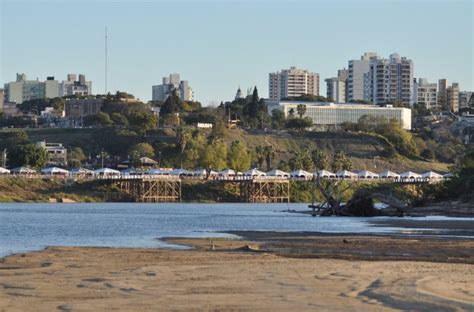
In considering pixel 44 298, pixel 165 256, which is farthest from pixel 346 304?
pixel 165 256

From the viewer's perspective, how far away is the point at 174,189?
170 m

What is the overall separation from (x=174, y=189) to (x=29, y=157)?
26.1 metres

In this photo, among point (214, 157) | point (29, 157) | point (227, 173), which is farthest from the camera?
point (214, 157)

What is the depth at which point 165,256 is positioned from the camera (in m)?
44.1

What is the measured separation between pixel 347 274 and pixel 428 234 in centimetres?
2905

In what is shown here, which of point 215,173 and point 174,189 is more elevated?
point 215,173

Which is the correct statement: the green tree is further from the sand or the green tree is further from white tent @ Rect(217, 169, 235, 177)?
the sand

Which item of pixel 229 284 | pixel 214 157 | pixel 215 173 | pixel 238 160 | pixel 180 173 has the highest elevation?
pixel 214 157

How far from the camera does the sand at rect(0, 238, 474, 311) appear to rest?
2858cm

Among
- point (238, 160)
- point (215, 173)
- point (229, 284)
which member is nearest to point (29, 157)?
point (215, 173)

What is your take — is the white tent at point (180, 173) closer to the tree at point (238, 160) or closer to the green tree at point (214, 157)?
the green tree at point (214, 157)

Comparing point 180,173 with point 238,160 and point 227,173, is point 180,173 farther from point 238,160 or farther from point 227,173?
point 238,160

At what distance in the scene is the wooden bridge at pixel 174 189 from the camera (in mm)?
165250

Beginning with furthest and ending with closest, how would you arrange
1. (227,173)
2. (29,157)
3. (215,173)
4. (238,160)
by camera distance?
(238,160) < (29,157) < (215,173) < (227,173)
